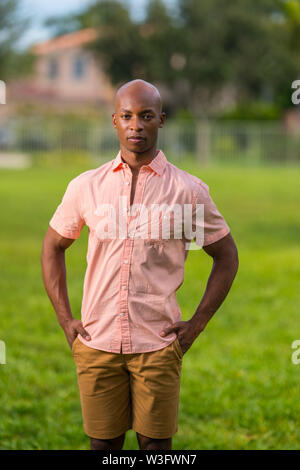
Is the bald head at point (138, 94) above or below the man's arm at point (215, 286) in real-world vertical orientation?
above

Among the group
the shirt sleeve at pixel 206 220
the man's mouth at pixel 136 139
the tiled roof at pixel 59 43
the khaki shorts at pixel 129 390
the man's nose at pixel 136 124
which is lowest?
the khaki shorts at pixel 129 390

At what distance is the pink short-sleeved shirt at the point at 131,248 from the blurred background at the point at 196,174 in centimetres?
166

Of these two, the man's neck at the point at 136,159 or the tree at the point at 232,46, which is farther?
the tree at the point at 232,46

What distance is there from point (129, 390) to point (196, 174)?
20956 mm

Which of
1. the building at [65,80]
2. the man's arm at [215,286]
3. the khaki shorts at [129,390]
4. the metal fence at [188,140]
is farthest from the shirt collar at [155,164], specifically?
the building at [65,80]

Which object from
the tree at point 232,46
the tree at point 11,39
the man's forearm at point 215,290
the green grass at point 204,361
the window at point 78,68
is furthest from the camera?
the window at point 78,68

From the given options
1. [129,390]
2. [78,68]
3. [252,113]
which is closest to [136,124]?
[129,390]

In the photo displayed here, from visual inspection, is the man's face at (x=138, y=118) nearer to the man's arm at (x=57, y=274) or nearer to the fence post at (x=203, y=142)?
the man's arm at (x=57, y=274)

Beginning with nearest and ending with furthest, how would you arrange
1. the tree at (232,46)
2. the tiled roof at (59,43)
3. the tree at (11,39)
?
the tree at (11,39)
the tree at (232,46)
the tiled roof at (59,43)

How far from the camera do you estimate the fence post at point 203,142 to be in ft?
107

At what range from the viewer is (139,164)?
7.52 feet

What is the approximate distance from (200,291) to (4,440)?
12.7ft

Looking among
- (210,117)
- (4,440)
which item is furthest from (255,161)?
(4,440)
